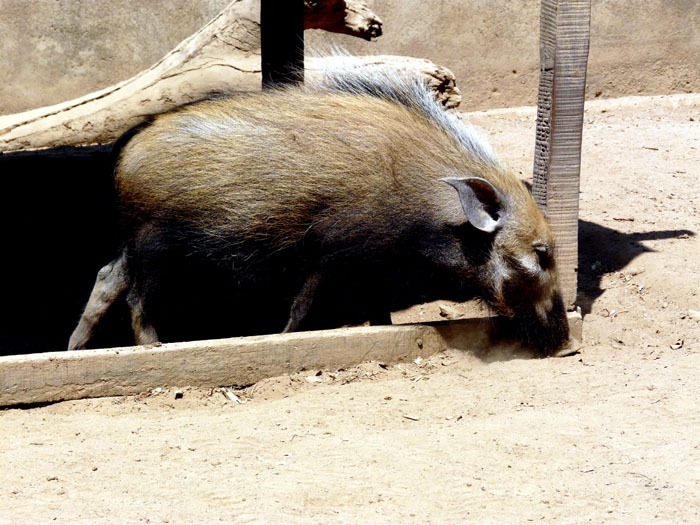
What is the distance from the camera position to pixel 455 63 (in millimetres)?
10297

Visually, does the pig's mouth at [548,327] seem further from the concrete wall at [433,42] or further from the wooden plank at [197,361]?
the concrete wall at [433,42]

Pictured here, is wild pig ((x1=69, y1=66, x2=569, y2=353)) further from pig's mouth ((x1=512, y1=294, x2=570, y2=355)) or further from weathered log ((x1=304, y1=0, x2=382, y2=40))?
weathered log ((x1=304, y1=0, x2=382, y2=40))

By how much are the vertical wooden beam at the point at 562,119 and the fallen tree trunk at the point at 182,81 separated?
2242mm

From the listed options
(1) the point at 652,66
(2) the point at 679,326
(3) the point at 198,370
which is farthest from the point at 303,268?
(1) the point at 652,66

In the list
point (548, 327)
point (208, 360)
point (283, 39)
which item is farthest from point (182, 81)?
point (548, 327)

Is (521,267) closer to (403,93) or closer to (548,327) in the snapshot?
(548,327)

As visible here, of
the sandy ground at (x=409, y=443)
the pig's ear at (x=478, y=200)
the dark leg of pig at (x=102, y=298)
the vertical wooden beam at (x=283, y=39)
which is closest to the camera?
the sandy ground at (x=409, y=443)

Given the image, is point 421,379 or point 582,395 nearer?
point 582,395

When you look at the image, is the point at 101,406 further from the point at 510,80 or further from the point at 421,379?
the point at 510,80

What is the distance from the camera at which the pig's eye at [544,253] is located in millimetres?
5016

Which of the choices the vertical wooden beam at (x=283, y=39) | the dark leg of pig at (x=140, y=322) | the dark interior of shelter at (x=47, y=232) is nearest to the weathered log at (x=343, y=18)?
the vertical wooden beam at (x=283, y=39)

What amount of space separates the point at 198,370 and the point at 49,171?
2716 millimetres

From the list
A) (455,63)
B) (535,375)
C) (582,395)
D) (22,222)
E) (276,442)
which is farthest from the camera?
(455,63)

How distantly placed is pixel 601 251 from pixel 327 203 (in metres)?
2.42
